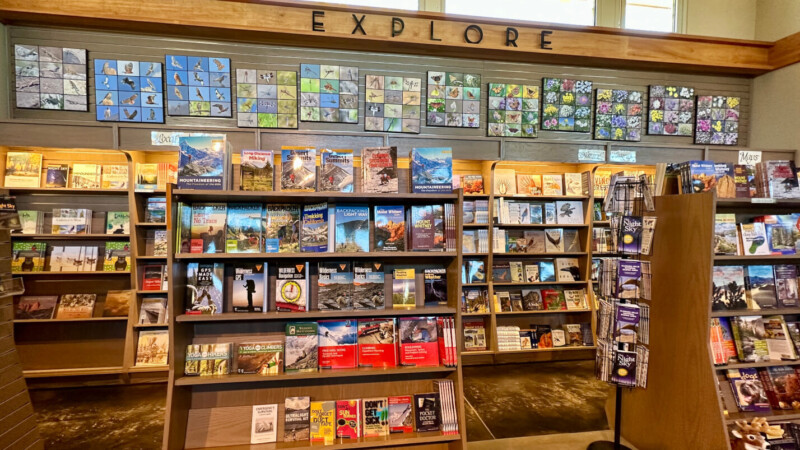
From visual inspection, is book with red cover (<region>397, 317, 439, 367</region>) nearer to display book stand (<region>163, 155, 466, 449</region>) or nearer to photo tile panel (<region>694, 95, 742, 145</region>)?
display book stand (<region>163, 155, 466, 449</region>)

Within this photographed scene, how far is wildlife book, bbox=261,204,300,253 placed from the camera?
221 centimetres

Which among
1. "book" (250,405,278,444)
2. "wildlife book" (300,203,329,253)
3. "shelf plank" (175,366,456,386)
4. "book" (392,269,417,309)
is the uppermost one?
"wildlife book" (300,203,329,253)

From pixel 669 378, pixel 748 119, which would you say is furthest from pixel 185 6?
pixel 748 119

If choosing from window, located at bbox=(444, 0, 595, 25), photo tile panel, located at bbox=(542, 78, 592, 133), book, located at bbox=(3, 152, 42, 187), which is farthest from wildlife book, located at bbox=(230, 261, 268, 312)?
window, located at bbox=(444, 0, 595, 25)

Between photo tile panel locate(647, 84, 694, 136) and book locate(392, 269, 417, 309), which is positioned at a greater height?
photo tile panel locate(647, 84, 694, 136)

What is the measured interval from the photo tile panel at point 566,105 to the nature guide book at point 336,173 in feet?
10.8

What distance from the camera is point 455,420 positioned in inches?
87.9

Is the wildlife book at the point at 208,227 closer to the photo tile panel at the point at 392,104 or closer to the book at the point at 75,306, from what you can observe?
the photo tile panel at the point at 392,104

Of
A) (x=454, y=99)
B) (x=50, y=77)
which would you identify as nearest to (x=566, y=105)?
(x=454, y=99)

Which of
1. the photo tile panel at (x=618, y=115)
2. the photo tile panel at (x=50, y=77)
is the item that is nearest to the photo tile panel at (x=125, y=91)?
the photo tile panel at (x=50, y=77)

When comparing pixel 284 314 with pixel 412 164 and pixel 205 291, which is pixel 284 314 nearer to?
pixel 205 291

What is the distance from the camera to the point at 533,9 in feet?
15.9

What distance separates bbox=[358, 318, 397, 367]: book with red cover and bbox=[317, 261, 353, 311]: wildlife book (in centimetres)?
16

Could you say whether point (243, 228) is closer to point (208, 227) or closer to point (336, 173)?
point (208, 227)
